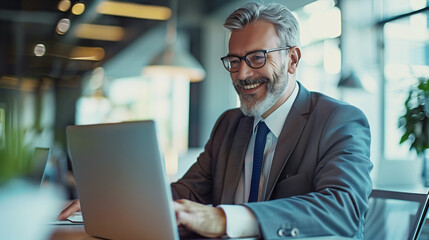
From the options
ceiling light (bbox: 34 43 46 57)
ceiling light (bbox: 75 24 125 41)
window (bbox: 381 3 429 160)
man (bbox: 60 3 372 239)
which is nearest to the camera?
man (bbox: 60 3 372 239)

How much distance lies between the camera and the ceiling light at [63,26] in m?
6.50

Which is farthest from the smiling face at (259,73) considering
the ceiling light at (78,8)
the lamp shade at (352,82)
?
the ceiling light at (78,8)

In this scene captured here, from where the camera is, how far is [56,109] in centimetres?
655

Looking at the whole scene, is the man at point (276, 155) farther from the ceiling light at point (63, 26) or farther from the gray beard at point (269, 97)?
the ceiling light at point (63, 26)

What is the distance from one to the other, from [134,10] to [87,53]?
966 millimetres

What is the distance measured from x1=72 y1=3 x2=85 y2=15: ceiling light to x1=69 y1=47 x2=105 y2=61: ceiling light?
0.52 metres

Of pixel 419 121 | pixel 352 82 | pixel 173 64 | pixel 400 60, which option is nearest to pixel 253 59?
pixel 419 121

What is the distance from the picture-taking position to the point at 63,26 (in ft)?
21.6

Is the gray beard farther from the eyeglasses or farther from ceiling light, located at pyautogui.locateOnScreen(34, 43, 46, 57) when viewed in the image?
ceiling light, located at pyautogui.locateOnScreen(34, 43, 46, 57)

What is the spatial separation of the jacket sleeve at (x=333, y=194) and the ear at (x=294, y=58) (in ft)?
1.07

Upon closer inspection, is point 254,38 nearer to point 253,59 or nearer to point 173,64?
point 253,59

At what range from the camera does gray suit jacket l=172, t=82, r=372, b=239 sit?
106 cm

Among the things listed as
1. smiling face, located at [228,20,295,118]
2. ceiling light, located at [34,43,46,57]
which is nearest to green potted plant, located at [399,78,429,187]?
smiling face, located at [228,20,295,118]

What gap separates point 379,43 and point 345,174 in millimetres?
5758
